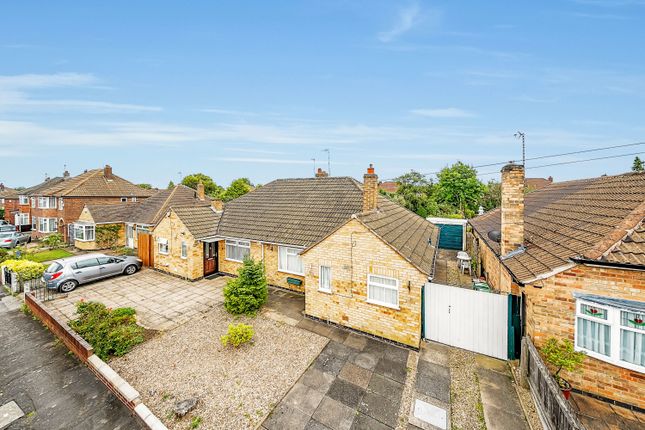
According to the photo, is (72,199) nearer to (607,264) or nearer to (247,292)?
(247,292)

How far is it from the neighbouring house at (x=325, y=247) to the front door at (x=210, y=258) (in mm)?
64

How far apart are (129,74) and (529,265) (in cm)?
2815

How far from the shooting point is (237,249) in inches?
602

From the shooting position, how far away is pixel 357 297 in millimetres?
9375

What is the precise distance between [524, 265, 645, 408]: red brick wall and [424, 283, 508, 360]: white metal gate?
3.87 ft

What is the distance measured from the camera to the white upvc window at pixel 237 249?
48.7 feet

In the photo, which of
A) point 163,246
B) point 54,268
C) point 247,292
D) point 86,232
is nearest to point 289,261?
point 247,292

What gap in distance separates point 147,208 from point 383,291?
25043 millimetres

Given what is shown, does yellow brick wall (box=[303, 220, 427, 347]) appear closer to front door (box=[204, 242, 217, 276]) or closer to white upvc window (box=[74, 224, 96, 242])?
front door (box=[204, 242, 217, 276])

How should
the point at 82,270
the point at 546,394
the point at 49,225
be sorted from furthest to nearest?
the point at 49,225 → the point at 82,270 → the point at 546,394

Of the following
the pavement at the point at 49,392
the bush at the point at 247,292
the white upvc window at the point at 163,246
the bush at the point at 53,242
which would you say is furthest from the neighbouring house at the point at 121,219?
the bush at the point at 247,292

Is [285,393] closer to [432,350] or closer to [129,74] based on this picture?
[432,350]

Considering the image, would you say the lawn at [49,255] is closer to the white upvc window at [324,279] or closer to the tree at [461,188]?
the white upvc window at [324,279]

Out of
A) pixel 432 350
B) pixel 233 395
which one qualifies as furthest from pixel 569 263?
pixel 233 395
